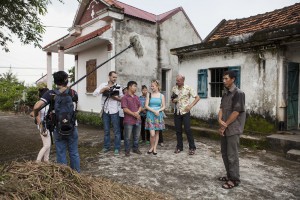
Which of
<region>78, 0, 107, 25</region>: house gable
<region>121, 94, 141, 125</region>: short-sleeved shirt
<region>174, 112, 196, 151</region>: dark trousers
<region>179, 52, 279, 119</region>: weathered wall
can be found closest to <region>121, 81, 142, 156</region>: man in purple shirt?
<region>121, 94, 141, 125</region>: short-sleeved shirt

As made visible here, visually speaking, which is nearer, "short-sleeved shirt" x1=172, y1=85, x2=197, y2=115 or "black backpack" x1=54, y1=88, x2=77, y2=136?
"black backpack" x1=54, y1=88, x2=77, y2=136

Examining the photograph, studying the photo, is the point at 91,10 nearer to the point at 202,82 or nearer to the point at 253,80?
the point at 202,82


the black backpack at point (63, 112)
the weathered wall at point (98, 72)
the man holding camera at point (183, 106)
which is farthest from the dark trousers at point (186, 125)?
the weathered wall at point (98, 72)

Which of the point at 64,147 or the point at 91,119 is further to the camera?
the point at 91,119

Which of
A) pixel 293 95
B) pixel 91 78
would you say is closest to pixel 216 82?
pixel 293 95

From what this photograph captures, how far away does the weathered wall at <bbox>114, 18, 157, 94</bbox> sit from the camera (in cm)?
1008

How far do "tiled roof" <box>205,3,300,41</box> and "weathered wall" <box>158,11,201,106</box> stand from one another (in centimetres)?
308

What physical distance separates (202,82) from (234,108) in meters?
5.10

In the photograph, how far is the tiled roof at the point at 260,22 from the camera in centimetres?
755

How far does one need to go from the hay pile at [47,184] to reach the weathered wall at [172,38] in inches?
391

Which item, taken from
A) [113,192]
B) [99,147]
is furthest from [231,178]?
[99,147]

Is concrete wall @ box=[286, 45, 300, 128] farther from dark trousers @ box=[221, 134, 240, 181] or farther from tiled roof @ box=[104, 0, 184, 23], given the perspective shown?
tiled roof @ box=[104, 0, 184, 23]

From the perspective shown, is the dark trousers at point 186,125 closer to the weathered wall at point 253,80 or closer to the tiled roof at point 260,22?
the weathered wall at point 253,80

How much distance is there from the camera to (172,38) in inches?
491
